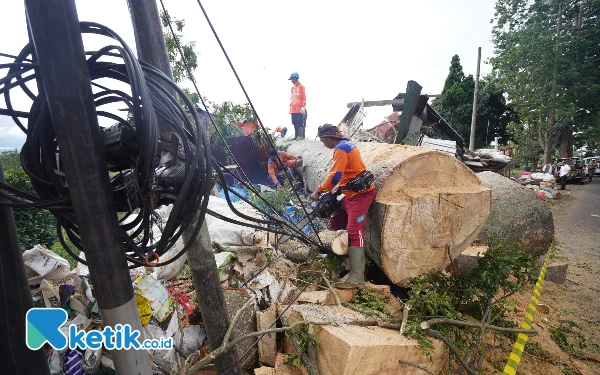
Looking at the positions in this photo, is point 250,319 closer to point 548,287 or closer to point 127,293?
point 127,293

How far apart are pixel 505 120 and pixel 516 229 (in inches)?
841

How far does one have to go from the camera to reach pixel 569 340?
3.08m

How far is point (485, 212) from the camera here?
3.22 m

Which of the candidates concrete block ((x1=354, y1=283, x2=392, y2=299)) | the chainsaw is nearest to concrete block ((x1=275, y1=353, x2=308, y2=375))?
concrete block ((x1=354, y1=283, x2=392, y2=299))

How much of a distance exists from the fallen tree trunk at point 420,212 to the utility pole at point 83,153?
7.15ft

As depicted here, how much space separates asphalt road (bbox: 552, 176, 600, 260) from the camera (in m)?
5.86

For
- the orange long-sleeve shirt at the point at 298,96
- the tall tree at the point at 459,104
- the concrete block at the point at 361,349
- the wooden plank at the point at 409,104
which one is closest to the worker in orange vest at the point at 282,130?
the orange long-sleeve shirt at the point at 298,96

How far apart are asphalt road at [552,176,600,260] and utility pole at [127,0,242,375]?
627 centimetres

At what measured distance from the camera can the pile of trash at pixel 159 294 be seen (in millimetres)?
2088

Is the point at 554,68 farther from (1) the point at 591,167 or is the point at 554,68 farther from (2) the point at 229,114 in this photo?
(2) the point at 229,114

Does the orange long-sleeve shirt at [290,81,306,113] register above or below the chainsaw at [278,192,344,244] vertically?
above

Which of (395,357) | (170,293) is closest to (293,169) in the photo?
(170,293)

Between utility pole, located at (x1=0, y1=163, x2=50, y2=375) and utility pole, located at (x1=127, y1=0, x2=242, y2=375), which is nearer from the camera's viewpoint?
utility pole, located at (x1=0, y1=163, x2=50, y2=375)

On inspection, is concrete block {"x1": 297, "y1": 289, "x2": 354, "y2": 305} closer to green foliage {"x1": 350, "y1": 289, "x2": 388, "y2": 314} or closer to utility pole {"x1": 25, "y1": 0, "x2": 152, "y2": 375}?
green foliage {"x1": 350, "y1": 289, "x2": 388, "y2": 314}
